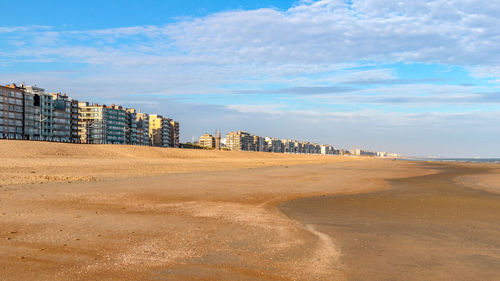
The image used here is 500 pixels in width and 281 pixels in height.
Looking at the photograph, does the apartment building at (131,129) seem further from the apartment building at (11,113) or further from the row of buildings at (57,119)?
the apartment building at (11,113)

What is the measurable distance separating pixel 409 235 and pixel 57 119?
148 m

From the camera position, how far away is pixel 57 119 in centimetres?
13600

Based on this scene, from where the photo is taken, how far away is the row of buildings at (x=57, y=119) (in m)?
117

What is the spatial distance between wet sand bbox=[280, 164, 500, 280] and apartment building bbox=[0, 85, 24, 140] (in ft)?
414

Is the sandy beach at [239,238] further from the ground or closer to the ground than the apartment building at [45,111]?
closer to the ground

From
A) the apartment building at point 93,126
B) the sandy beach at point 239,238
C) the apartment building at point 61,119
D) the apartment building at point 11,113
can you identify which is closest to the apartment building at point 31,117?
the apartment building at point 11,113

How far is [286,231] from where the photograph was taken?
9.52 meters

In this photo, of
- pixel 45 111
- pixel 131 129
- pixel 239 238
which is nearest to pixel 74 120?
pixel 45 111

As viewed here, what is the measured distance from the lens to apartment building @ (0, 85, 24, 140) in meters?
114

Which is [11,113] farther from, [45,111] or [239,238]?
[239,238]

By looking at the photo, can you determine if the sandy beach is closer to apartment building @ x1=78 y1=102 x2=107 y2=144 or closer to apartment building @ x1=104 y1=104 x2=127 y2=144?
apartment building @ x1=78 y1=102 x2=107 y2=144

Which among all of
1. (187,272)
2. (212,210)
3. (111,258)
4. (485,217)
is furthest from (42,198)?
(485,217)

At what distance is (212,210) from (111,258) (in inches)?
244

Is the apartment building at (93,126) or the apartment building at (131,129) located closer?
the apartment building at (93,126)
